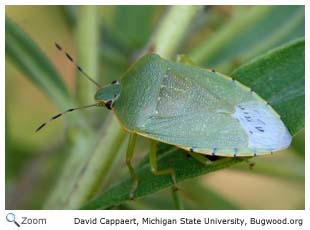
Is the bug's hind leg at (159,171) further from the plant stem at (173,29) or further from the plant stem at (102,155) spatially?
the plant stem at (173,29)

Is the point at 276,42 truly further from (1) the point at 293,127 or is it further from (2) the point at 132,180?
(2) the point at 132,180

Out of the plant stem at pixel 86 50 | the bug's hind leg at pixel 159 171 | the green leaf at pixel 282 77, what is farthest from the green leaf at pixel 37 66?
the green leaf at pixel 282 77

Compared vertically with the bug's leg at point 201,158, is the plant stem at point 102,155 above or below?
above
